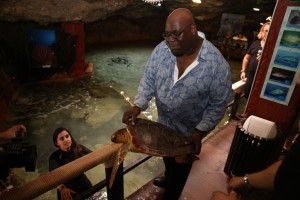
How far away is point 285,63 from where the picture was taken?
2.51 metres

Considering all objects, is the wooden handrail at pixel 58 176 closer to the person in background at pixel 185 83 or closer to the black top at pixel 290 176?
the person in background at pixel 185 83

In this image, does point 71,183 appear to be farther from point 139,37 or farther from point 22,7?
point 139,37

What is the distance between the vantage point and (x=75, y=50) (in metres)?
9.31

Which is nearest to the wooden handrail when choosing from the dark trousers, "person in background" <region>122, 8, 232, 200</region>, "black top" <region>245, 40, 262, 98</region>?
"person in background" <region>122, 8, 232, 200</region>

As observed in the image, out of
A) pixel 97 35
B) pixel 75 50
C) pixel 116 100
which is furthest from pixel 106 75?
pixel 97 35

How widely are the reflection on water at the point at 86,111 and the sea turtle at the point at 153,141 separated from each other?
272cm

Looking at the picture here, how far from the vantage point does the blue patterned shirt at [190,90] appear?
1915 millimetres

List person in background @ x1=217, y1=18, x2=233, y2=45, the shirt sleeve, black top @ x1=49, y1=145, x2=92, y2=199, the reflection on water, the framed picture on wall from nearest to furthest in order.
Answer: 1. the shirt sleeve
2. the framed picture on wall
3. black top @ x1=49, y1=145, x2=92, y2=199
4. the reflection on water
5. person in background @ x1=217, y1=18, x2=233, y2=45

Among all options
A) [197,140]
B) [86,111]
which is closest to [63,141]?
[197,140]

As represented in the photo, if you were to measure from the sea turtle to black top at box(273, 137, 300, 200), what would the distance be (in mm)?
881

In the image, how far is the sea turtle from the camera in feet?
5.79

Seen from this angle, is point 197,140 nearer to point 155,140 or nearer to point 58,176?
point 155,140

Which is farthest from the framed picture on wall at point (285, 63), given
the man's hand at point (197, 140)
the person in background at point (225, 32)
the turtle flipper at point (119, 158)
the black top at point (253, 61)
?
the person in background at point (225, 32)

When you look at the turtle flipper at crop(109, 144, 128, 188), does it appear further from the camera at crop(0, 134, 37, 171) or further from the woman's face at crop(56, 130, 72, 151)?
the woman's face at crop(56, 130, 72, 151)
